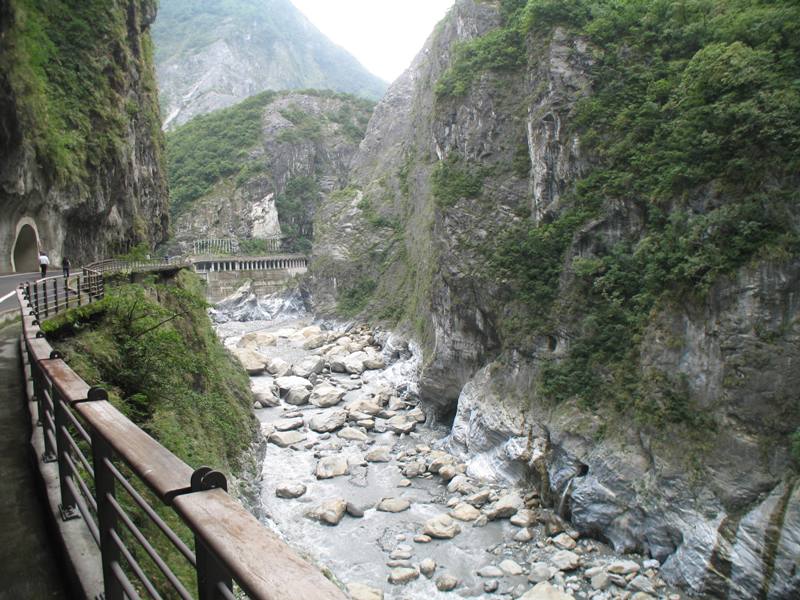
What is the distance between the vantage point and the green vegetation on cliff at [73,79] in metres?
19.5

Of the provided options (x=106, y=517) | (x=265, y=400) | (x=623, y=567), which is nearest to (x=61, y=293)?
(x=106, y=517)

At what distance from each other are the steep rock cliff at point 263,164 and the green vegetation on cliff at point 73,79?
51.3 metres

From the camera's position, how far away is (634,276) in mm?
18125

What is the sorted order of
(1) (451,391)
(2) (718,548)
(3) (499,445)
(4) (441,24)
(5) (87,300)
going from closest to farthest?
(5) (87,300) < (2) (718,548) < (3) (499,445) < (1) (451,391) < (4) (441,24)

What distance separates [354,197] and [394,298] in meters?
19.5

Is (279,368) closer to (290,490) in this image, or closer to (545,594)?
(290,490)

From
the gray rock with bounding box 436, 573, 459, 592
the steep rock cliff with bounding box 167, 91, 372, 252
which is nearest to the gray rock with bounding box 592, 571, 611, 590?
the gray rock with bounding box 436, 573, 459, 592

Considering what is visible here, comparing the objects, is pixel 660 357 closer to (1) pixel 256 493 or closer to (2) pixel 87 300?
(1) pixel 256 493

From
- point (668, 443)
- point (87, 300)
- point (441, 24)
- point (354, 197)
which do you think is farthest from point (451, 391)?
point (441, 24)

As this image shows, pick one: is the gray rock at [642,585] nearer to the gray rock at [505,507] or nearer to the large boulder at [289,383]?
the gray rock at [505,507]

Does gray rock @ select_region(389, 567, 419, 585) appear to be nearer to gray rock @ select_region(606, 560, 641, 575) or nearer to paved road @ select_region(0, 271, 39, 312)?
gray rock @ select_region(606, 560, 641, 575)

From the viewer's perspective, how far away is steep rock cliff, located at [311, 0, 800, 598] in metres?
13.9

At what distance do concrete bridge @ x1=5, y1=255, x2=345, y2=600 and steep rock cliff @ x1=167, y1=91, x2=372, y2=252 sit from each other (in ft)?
253

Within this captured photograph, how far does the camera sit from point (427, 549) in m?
15.8
